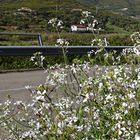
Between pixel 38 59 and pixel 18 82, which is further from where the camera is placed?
pixel 18 82

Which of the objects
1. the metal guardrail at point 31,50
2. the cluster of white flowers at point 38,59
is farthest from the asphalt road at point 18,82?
the cluster of white flowers at point 38,59

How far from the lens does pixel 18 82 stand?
15.4 m

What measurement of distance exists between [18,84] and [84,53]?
6.06 meters

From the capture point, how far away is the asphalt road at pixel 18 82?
1304 centimetres

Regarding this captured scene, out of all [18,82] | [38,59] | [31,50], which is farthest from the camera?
[31,50]

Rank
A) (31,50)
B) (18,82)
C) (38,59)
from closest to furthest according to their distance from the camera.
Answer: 1. (38,59)
2. (18,82)
3. (31,50)

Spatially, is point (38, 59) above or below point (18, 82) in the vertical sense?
above

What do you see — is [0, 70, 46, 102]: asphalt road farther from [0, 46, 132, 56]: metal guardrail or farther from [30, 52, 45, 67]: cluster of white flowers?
[30, 52, 45, 67]: cluster of white flowers

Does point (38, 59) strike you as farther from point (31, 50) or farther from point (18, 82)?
point (31, 50)

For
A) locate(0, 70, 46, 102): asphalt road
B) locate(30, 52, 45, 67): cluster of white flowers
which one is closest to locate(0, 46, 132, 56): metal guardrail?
locate(0, 70, 46, 102): asphalt road

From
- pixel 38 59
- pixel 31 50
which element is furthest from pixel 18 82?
pixel 38 59

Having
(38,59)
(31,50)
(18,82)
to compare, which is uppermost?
(38,59)

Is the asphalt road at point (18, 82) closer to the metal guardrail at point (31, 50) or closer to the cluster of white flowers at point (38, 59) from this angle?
the metal guardrail at point (31, 50)

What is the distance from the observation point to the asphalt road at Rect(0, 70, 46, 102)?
13.0 metres
